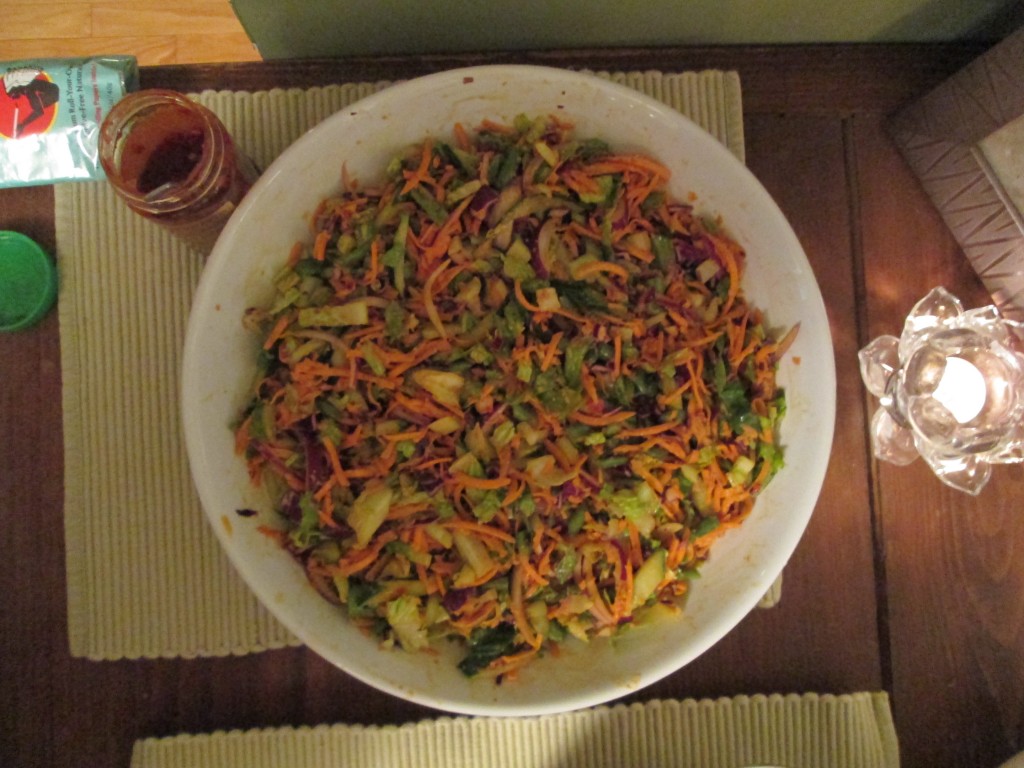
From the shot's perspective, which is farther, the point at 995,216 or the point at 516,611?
the point at 995,216

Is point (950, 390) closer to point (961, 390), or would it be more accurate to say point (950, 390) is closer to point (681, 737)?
point (961, 390)

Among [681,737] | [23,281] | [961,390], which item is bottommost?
[681,737]

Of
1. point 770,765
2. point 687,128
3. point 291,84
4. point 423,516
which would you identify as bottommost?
point 770,765

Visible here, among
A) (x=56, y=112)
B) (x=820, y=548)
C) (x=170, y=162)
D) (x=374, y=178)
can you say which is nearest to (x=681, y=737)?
(x=820, y=548)

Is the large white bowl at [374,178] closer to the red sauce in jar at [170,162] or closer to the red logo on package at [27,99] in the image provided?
the red sauce in jar at [170,162]

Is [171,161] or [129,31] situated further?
[129,31]

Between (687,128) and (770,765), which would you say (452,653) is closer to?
(770,765)

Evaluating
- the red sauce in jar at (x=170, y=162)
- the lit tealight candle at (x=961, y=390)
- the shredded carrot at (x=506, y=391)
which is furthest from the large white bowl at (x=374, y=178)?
the lit tealight candle at (x=961, y=390)

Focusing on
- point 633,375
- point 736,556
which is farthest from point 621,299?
point 736,556
